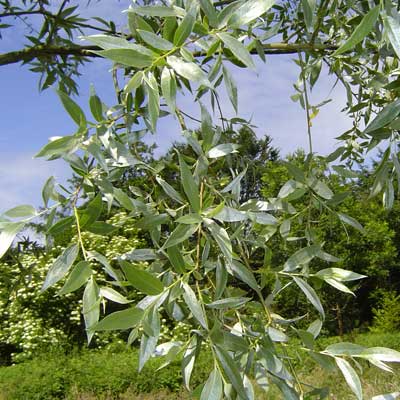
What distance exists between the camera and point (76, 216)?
0.52 metres

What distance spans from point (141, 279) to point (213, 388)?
118 millimetres

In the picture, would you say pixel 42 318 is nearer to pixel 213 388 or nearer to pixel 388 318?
pixel 388 318

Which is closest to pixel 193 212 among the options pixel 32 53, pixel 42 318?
pixel 32 53

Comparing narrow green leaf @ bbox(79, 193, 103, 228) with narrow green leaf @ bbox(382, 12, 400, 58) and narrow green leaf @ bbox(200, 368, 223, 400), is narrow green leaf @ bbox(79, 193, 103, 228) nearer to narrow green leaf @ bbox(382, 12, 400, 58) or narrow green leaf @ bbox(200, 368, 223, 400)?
narrow green leaf @ bbox(200, 368, 223, 400)

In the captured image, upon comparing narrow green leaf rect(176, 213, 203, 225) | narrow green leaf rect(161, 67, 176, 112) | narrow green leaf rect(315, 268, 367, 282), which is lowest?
narrow green leaf rect(315, 268, 367, 282)

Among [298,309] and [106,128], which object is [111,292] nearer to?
[106,128]

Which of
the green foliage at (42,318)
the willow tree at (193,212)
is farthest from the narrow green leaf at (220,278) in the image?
the green foliage at (42,318)

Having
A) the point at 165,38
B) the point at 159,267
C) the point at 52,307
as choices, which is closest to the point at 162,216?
the point at 159,267

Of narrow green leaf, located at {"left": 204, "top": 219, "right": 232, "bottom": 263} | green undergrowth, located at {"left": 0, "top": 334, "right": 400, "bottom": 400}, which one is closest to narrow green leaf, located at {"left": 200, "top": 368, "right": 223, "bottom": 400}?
narrow green leaf, located at {"left": 204, "top": 219, "right": 232, "bottom": 263}

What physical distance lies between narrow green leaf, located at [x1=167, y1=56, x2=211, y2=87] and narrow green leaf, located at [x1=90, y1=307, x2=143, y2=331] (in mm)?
196

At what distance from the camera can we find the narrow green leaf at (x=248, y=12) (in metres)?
0.47

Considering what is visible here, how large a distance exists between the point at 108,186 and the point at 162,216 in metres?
0.09

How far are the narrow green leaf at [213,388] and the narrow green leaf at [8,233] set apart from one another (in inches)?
8.4

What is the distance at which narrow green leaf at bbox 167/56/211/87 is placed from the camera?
0.46m
